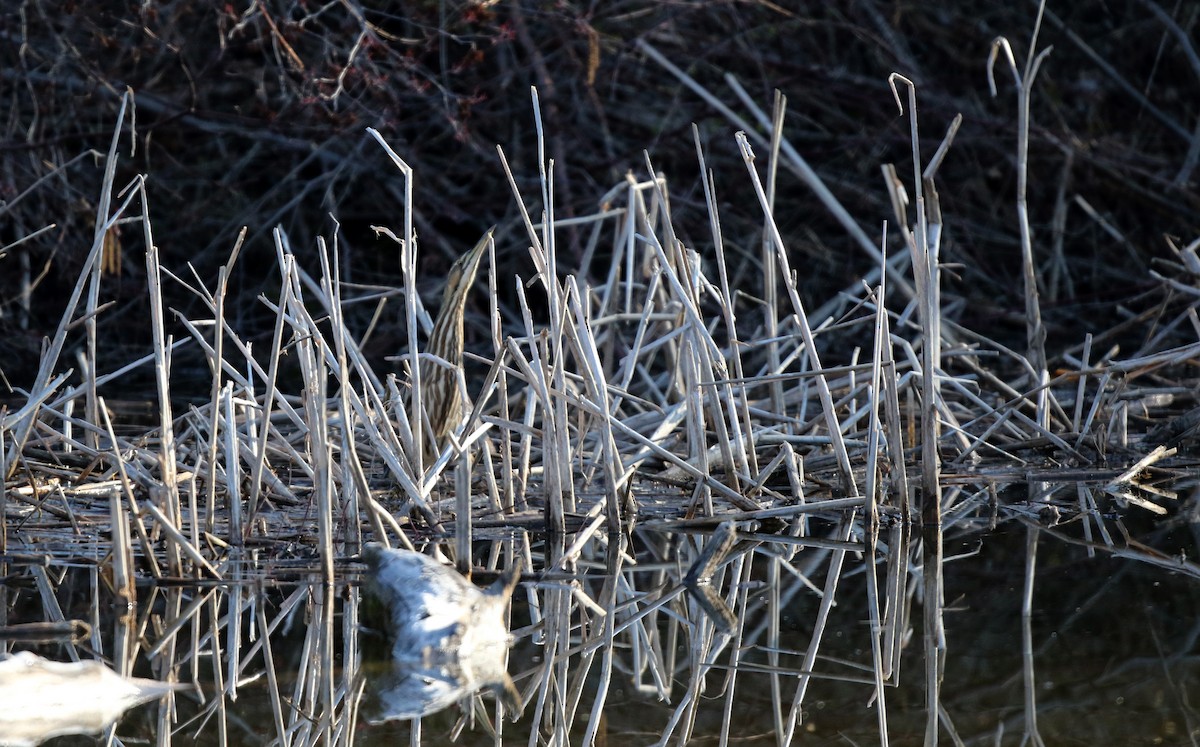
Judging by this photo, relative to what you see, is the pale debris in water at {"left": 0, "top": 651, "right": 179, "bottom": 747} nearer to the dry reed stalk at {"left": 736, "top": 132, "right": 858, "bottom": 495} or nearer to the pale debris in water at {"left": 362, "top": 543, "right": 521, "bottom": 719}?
the pale debris in water at {"left": 362, "top": 543, "right": 521, "bottom": 719}

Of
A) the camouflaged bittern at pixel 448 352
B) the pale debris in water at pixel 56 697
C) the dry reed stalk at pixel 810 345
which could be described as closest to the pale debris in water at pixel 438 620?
the pale debris in water at pixel 56 697

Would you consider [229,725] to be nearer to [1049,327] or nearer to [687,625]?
[687,625]

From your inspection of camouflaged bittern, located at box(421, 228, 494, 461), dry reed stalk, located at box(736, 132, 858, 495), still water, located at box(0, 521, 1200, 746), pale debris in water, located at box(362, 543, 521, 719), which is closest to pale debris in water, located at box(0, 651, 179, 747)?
still water, located at box(0, 521, 1200, 746)

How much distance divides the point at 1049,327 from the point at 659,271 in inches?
110

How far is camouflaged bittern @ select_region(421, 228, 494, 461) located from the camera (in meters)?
3.39

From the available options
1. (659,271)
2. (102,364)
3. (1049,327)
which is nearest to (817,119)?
(1049,327)

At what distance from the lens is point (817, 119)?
20.5 feet

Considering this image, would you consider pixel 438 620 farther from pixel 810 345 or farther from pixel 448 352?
pixel 448 352

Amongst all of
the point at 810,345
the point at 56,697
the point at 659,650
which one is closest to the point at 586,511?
the point at 810,345

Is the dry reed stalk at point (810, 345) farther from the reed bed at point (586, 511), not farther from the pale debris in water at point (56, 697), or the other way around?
the pale debris in water at point (56, 697)

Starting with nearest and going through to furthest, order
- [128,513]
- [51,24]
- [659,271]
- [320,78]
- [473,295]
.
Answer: [128,513] < [659,271] < [320,78] < [51,24] < [473,295]

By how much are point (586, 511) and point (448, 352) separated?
0.63 meters

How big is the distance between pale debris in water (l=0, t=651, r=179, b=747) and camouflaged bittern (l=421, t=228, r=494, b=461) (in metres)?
1.50

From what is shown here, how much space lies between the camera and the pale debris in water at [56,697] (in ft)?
5.80
